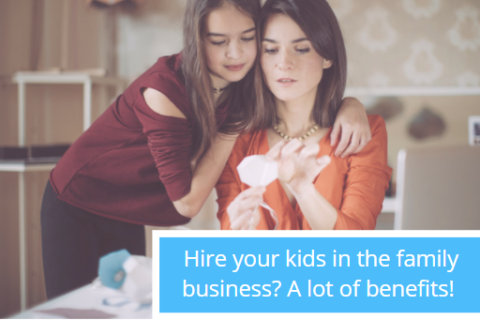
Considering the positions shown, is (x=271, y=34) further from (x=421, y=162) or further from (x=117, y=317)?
(x=117, y=317)

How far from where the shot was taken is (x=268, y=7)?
769 millimetres

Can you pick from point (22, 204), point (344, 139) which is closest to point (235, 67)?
point (344, 139)

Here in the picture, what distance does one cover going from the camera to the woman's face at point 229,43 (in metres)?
0.74

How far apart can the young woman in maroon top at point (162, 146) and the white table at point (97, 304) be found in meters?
0.23

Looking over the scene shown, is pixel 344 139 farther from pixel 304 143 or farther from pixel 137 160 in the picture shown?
pixel 137 160

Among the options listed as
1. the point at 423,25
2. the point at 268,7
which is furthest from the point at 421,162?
the point at 423,25

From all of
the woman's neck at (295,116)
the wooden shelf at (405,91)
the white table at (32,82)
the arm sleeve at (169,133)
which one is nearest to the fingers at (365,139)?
the woman's neck at (295,116)

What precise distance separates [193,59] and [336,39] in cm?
30

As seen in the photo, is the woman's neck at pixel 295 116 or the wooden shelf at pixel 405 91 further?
the wooden shelf at pixel 405 91

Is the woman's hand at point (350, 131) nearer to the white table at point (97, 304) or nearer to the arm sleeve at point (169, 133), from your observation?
the arm sleeve at point (169, 133)

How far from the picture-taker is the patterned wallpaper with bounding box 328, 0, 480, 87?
3.09ft

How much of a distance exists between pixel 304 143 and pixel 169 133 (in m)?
0.29

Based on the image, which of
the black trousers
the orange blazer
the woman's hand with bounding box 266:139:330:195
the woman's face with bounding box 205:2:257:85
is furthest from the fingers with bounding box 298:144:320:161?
the black trousers

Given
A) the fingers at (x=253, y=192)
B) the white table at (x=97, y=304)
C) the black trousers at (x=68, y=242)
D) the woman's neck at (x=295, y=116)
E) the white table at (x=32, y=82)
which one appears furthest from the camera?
the white table at (x=32, y=82)
